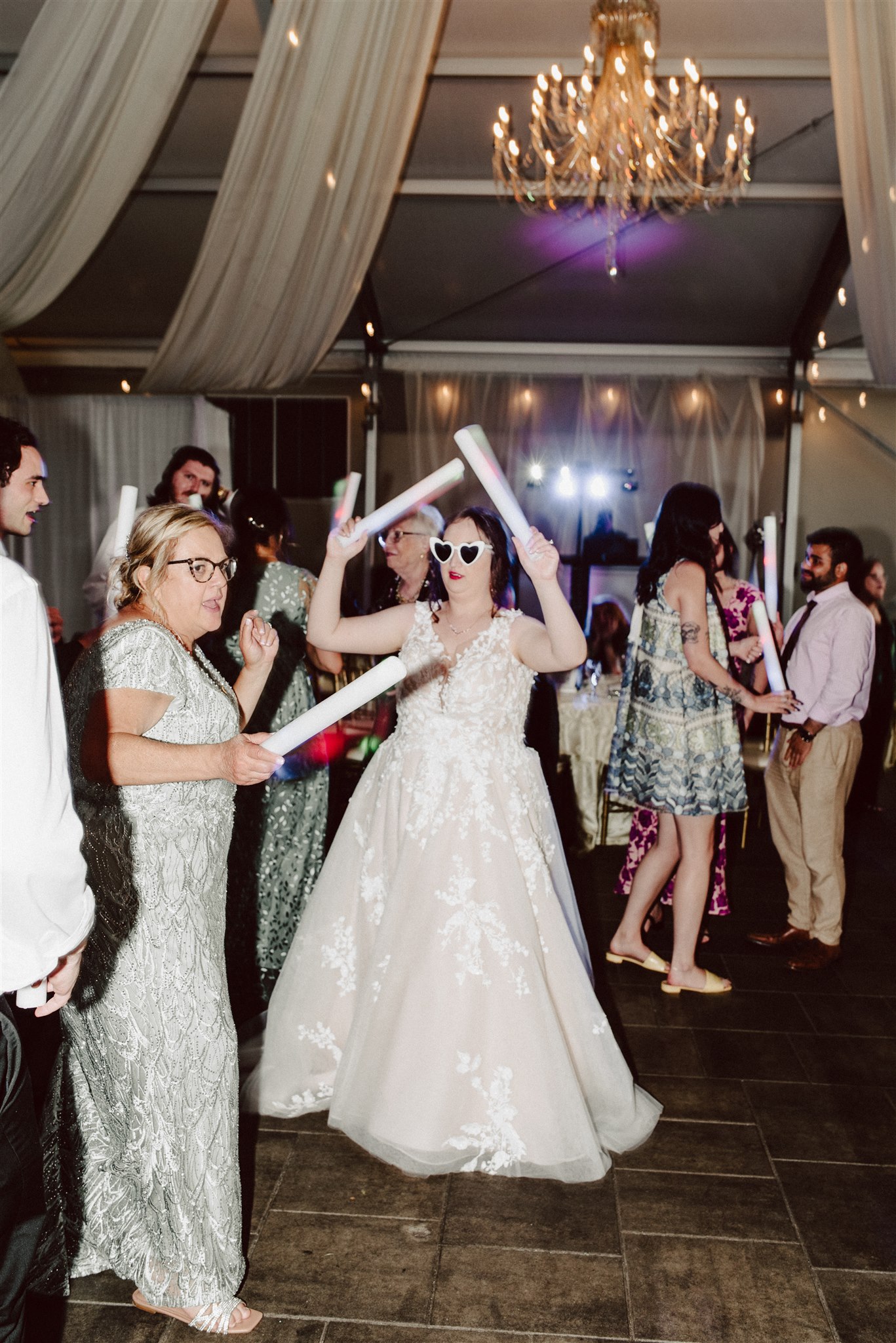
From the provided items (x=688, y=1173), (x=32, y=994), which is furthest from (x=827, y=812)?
(x=32, y=994)

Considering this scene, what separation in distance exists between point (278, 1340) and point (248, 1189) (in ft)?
1.58

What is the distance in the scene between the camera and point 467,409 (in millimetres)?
10203

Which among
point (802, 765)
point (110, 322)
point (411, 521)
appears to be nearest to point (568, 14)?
point (411, 521)

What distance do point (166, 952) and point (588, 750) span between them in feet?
12.5

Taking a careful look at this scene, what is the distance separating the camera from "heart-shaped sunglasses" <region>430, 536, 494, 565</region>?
2.48 meters

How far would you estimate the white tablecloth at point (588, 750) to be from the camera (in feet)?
17.8

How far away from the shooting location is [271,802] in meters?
3.26

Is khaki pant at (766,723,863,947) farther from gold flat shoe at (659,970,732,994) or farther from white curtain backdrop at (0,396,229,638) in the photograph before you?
white curtain backdrop at (0,396,229,638)

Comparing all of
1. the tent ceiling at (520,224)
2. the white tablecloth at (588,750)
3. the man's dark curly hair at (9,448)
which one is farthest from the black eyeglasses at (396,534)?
the tent ceiling at (520,224)

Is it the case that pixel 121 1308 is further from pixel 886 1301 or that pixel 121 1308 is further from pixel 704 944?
pixel 704 944

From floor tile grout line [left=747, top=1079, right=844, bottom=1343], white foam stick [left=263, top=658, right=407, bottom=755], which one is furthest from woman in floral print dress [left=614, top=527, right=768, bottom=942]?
white foam stick [left=263, top=658, right=407, bottom=755]

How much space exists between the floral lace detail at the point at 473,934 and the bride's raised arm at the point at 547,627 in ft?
1.73

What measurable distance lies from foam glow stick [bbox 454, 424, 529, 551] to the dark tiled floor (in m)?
1.44

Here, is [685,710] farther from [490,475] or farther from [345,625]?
[490,475]
